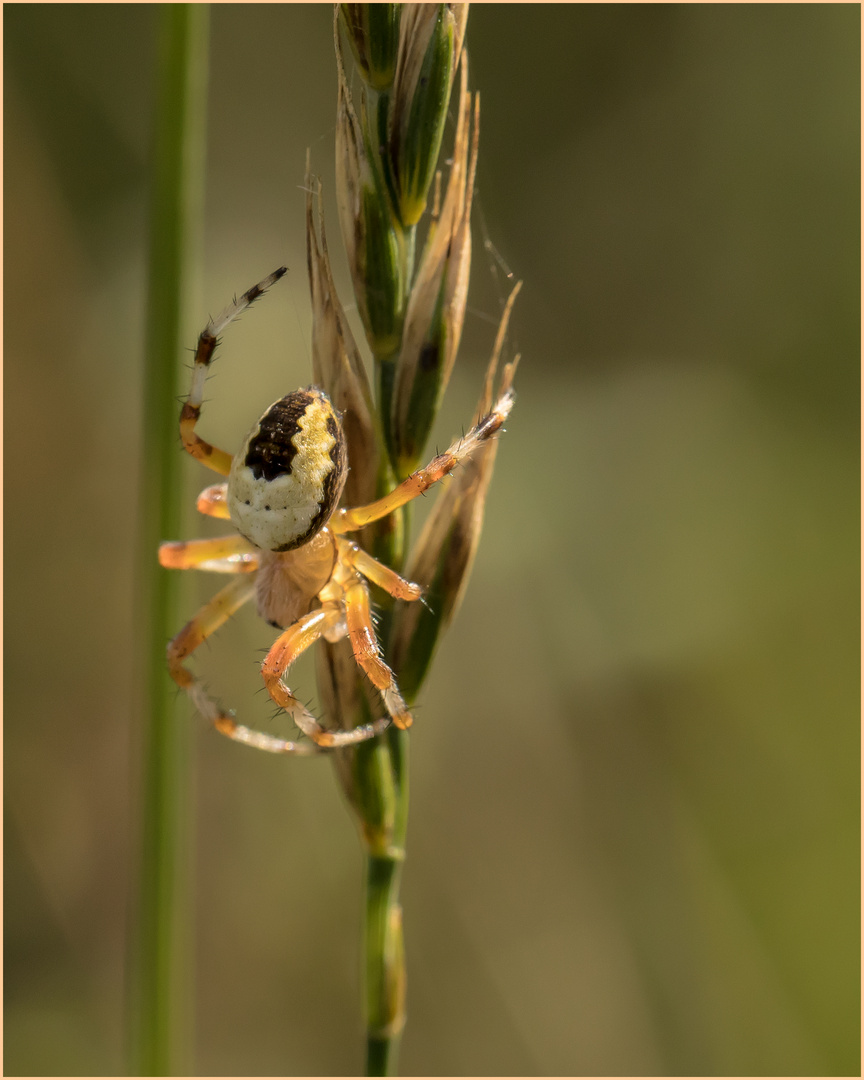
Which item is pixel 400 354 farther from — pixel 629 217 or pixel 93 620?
pixel 629 217

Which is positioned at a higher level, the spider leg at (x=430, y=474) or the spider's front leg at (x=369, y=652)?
the spider leg at (x=430, y=474)

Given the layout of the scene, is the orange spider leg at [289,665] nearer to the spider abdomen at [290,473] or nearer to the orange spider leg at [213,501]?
the spider abdomen at [290,473]

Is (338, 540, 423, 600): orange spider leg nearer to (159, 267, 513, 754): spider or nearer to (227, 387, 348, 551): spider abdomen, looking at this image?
(159, 267, 513, 754): spider

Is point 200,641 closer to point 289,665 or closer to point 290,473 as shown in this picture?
point 289,665

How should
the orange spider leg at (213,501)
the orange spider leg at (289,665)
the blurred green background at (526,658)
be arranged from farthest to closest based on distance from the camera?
the blurred green background at (526,658) → the orange spider leg at (213,501) → the orange spider leg at (289,665)

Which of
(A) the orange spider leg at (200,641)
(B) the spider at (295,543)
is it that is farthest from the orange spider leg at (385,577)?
(A) the orange spider leg at (200,641)

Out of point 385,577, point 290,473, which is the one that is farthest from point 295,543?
point 385,577
